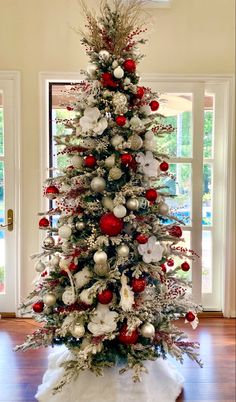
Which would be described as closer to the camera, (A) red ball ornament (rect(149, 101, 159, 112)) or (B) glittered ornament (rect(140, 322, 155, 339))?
(B) glittered ornament (rect(140, 322, 155, 339))

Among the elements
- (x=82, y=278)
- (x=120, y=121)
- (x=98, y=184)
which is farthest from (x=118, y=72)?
(x=82, y=278)

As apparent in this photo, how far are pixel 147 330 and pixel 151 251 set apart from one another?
397 mm

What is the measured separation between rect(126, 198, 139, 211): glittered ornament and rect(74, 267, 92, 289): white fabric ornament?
0.41 m

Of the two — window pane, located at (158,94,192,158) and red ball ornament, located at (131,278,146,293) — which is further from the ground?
window pane, located at (158,94,192,158)

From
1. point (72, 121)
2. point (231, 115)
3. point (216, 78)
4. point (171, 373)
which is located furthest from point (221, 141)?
point (171, 373)

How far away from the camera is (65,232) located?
1.87m

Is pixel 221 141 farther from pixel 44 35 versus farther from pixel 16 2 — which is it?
pixel 16 2

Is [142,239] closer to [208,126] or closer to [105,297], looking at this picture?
[105,297]

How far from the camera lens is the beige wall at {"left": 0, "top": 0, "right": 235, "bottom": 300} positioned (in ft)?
9.15

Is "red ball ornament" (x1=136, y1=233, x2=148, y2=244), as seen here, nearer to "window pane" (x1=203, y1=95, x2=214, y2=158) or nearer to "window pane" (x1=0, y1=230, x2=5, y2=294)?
"window pane" (x1=203, y1=95, x2=214, y2=158)

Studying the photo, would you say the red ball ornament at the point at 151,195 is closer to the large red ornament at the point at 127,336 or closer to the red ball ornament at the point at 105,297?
the red ball ornament at the point at 105,297

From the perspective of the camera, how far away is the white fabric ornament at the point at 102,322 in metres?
1.81

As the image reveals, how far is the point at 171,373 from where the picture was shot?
213cm

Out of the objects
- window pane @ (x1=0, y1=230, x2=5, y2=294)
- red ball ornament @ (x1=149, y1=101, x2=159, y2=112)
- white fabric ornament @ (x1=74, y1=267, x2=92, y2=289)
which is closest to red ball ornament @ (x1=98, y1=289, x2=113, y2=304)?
white fabric ornament @ (x1=74, y1=267, x2=92, y2=289)
